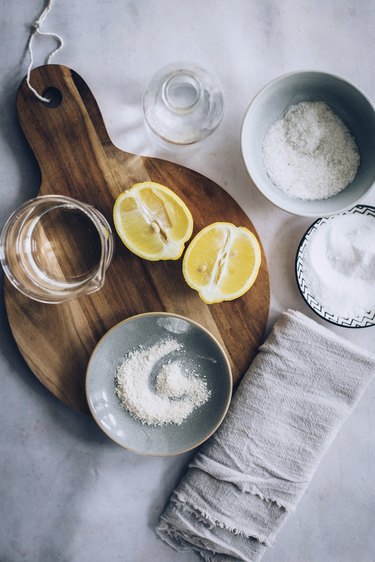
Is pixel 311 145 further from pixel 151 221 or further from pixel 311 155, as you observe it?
pixel 151 221

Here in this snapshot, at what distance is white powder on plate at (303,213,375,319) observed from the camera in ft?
2.96

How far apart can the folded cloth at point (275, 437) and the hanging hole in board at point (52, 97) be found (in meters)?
0.57

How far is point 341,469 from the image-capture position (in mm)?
976

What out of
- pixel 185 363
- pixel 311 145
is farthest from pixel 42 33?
pixel 185 363

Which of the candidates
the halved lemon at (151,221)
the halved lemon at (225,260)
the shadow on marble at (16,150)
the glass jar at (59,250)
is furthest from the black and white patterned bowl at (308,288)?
the shadow on marble at (16,150)

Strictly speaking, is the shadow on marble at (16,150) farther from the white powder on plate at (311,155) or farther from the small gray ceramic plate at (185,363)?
the white powder on plate at (311,155)

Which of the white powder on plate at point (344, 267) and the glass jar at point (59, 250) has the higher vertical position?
the white powder on plate at point (344, 267)

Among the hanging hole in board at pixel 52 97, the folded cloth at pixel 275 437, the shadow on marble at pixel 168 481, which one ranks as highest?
the hanging hole in board at pixel 52 97

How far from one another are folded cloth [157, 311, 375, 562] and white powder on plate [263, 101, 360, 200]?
0.78 feet

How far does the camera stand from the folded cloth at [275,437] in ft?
2.93

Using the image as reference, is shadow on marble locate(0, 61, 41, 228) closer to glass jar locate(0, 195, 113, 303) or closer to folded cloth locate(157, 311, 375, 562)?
glass jar locate(0, 195, 113, 303)

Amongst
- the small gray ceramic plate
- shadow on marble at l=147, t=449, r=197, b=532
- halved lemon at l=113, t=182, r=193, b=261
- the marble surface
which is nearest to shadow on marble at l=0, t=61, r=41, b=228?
the marble surface

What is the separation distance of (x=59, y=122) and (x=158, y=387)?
51 cm

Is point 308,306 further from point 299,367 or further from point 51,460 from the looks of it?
point 51,460
